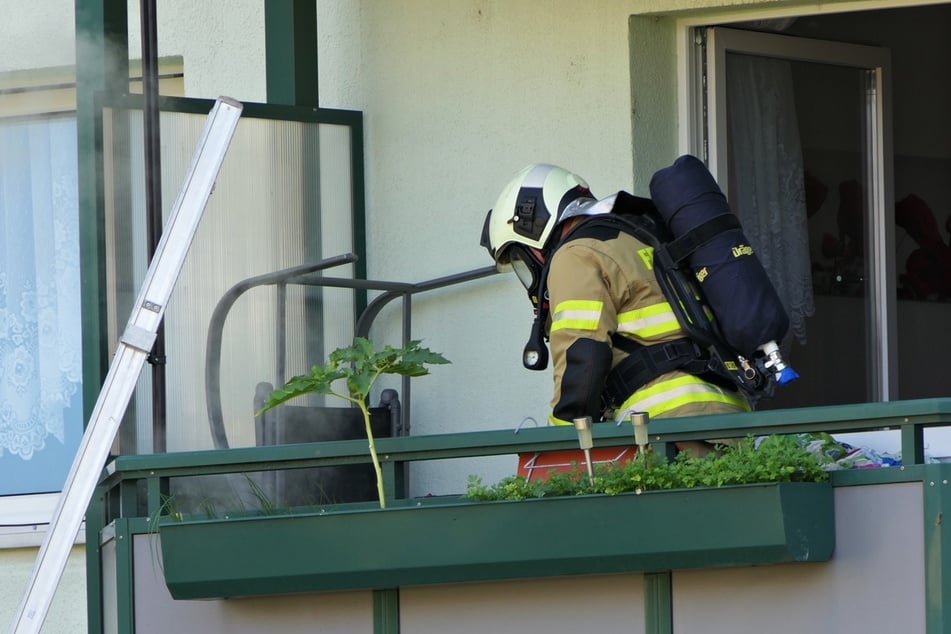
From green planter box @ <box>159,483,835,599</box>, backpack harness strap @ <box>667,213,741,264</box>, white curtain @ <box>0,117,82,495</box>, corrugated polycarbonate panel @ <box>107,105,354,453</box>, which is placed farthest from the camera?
white curtain @ <box>0,117,82,495</box>

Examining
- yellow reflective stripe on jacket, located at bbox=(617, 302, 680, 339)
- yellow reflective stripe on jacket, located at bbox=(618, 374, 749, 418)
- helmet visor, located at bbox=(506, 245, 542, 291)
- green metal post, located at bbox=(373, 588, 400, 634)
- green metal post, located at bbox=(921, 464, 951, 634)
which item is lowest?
green metal post, located at bbox=(373, 588, 400, 634)

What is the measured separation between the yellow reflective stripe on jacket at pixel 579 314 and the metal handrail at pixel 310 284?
1789 millimetres

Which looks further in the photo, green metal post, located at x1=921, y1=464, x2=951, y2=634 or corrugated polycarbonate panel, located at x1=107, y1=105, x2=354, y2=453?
corrugated polycarbonate panel, located at x1=107, y1=105, x2=354, y2=453

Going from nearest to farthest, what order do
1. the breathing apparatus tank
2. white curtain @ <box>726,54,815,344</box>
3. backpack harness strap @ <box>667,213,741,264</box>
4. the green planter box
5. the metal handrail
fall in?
the green planter box < the breathing apparatus tank < backpack harness strap @ <box>667,213,741,264</box> < the metal handrail < white curtain @ <box>726,54,815,344</box>

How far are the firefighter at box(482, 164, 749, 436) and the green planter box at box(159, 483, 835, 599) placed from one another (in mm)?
504

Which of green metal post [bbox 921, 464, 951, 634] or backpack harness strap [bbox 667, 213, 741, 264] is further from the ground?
backpack harness strap [bbox 667, 213, 741, 264]

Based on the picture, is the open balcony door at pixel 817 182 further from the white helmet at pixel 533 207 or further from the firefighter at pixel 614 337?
the firefighter at pixel 614 337

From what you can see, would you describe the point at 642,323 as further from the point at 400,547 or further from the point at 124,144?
the point at 124,144

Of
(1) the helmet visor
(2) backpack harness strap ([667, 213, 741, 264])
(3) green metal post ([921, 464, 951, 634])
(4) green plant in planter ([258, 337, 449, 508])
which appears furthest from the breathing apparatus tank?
(4) green plant in planter ([258, 337, 449, 508])

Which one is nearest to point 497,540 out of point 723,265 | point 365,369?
point 365,369

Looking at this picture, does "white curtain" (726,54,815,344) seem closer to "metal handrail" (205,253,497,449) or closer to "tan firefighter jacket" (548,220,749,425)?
"metal handrail" (205,253,497,449)

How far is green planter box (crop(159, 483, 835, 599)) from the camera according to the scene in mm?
4602

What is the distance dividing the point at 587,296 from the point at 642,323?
200 millimetres

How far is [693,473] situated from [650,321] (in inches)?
29.7
